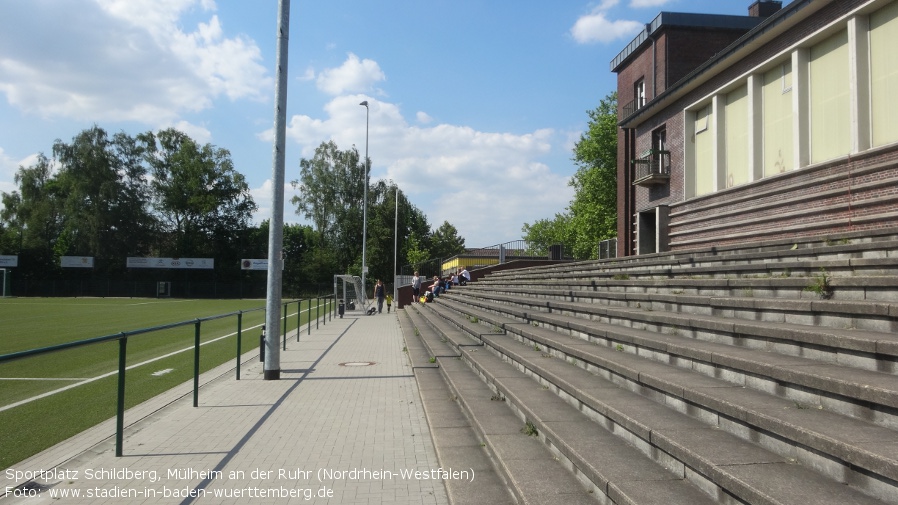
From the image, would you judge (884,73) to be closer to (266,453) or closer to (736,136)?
(736,136)

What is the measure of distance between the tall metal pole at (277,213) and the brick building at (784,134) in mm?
10090

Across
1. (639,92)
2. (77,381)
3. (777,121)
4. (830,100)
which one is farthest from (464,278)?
(77,381)

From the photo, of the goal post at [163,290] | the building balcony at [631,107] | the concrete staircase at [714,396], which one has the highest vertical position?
the building balcony at [631,107]

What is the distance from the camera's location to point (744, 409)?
3602mm

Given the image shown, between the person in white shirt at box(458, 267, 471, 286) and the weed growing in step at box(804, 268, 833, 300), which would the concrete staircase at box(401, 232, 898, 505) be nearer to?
the weed growing in step at box(804, 268, 833, 300)

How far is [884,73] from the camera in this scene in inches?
408

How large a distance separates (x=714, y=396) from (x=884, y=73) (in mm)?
9416

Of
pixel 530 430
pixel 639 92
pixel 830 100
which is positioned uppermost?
pixel 639 92

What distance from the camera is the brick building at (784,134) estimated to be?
10.6 metres

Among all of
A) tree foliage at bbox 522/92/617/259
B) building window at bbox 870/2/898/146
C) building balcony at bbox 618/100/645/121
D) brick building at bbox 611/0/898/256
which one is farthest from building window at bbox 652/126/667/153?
tree foliage at bbox 522/92/617/259

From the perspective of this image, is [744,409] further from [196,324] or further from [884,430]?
[196,324]

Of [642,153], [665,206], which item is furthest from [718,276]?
[642,153]

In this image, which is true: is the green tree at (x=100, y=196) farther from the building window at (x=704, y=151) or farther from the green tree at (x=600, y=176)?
the building window at (x=704, y=151)

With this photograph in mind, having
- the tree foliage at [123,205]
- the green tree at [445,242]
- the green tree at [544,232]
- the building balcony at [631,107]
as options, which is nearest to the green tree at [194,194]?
the tree foliage at [123,205]
